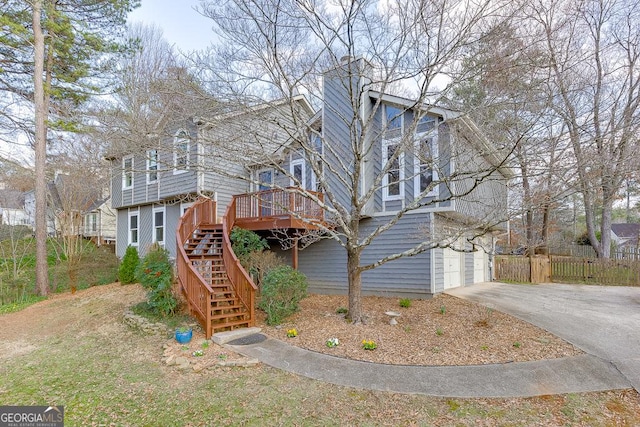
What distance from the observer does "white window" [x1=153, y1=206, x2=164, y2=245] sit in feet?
48.3

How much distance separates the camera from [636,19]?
1008 centimetres

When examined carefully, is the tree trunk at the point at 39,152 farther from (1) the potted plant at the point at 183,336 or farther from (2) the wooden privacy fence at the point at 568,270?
(2) the wooden privacy fence at the point at 568,270

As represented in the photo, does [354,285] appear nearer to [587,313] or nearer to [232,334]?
[232,334]

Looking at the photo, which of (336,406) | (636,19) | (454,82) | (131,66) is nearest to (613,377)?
(336,406)

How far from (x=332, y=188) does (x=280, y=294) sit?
434cm

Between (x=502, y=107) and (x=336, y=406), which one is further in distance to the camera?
(x=502, y=107)

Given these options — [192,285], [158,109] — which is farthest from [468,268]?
[158,109]

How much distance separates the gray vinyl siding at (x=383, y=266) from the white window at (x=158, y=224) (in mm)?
→ 7081

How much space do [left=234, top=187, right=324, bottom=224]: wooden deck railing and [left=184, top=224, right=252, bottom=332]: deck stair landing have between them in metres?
0.99

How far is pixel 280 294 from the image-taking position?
7453 millimetres

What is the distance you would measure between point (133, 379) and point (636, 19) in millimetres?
15593

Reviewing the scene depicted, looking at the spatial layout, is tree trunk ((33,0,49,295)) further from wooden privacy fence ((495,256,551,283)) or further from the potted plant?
wooden privacy fence ((495,256,551,283))

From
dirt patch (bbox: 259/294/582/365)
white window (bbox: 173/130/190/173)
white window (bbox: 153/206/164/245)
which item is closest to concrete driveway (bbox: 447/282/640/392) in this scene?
dirt patch (bbox: 259/294/582/365)

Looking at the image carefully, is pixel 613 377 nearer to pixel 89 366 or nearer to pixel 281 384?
pixel 281 384
